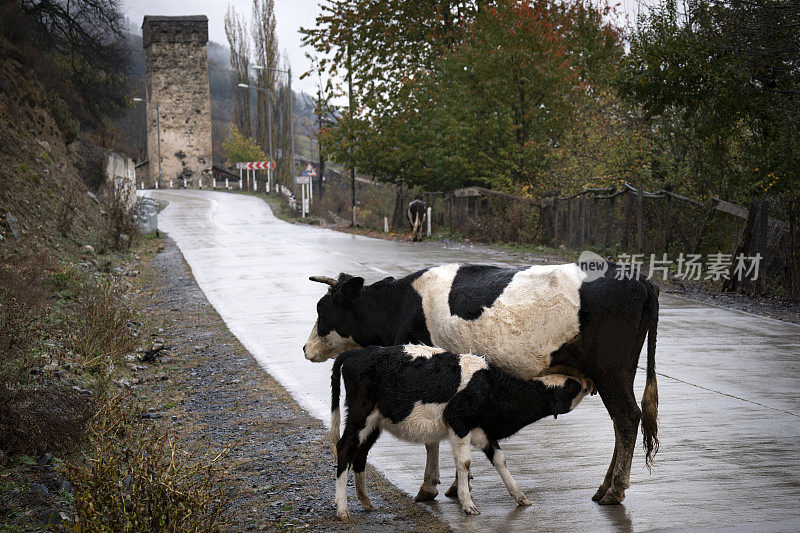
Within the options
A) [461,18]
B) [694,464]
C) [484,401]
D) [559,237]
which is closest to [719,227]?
[559,237]

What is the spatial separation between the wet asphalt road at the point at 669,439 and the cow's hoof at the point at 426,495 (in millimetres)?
73

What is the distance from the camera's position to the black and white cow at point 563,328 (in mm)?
6219

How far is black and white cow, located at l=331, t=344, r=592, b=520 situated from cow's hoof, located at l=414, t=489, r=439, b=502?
0.16ft

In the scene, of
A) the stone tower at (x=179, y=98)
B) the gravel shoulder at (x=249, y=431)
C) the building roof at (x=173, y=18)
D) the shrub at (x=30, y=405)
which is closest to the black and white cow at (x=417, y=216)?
the gravel shoulder at (x=249, y=431)

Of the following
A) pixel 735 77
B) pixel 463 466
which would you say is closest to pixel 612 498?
pixel 463 466

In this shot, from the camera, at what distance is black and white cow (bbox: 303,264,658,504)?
6.22m

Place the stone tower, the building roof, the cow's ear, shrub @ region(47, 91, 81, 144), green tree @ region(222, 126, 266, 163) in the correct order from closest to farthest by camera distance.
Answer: the cow's ear
shrub @ region(47, 91, 81, 144)
green tree @ region(222, 126, 266, 163)
the stone tower
the building roof

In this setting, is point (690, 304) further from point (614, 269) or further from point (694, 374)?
point (614, 269)

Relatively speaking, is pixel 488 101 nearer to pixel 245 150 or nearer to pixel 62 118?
pixel 62 118

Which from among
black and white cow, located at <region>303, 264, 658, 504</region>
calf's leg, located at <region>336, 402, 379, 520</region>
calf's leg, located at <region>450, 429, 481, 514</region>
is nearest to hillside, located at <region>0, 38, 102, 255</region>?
black and white cow, located at <region>303, 264, 658, 504</region>

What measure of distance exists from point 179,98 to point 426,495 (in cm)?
8131

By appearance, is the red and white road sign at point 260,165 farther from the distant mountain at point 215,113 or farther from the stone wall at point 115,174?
the stone wall at point 115,174

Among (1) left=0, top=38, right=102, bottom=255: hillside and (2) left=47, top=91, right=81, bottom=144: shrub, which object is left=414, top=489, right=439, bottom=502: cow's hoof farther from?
(2) left=47, top=91, right=81, bottom=144: shrub

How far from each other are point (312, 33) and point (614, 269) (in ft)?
117
